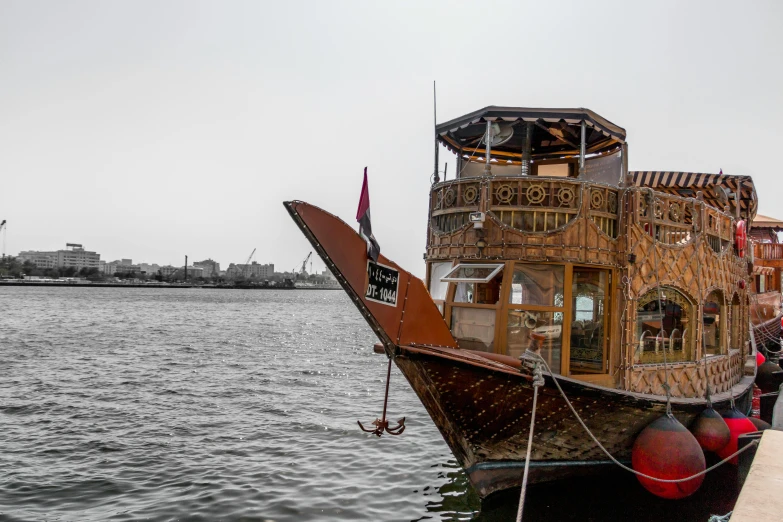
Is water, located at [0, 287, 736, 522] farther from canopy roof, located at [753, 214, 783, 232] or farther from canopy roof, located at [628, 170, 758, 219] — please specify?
canopy roof, located at [753, 214, 783, 232]

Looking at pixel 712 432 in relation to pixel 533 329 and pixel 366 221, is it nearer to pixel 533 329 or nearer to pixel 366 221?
pixel 533 329

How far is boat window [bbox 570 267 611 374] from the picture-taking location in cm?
1023

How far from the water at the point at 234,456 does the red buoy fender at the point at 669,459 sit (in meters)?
0.78

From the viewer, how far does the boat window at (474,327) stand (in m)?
9.59

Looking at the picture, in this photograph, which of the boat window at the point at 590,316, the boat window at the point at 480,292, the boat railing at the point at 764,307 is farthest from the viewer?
the boat railing at the point at 764,307

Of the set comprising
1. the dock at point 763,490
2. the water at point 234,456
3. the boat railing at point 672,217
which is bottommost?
the water at point 234,456

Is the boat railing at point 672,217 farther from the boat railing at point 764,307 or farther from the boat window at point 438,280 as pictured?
the boat railing at point 764,307

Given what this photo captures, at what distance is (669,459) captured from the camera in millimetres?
8742

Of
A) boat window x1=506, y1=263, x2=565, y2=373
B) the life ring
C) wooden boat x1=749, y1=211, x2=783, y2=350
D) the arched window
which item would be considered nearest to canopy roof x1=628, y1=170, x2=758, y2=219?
the life ring

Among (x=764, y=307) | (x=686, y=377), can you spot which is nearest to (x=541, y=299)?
(x=686, y=377)

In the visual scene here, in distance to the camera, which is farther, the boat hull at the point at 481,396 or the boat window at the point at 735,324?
the boat window at the point at 735,324

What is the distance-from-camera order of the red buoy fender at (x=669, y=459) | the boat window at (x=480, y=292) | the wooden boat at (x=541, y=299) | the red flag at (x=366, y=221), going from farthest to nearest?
the boat window at (x=480, y=292) → the red buoy fender at (x=669, y=459) → the wooden boat at (x=541, y=299) → the red flag at (x=366, y=221)

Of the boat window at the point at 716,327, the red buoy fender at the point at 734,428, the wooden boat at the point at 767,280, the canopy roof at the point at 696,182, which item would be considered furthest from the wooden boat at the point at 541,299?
the wooden boat at the point at 767,280

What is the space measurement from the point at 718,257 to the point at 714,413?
12.2 ft
